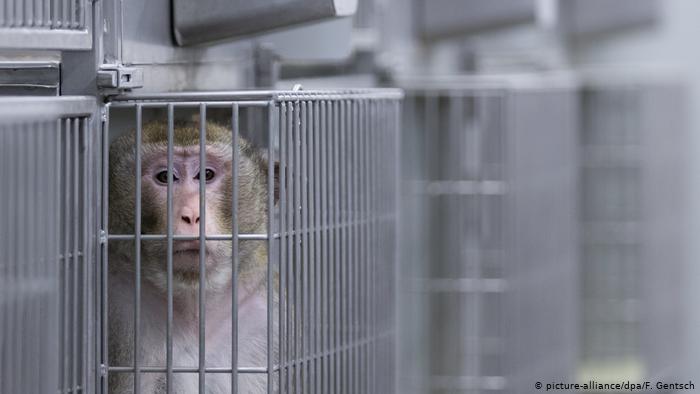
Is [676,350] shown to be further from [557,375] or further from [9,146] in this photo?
[9,146]

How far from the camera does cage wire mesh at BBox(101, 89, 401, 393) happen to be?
2.38 m

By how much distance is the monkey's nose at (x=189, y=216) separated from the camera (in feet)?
7.99

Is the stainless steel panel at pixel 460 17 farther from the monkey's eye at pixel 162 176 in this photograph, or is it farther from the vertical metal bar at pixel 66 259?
the vertical metal bar at pixel 66 259

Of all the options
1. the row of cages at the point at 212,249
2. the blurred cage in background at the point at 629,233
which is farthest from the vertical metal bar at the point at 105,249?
the blurred cage in background at the point at 629,233

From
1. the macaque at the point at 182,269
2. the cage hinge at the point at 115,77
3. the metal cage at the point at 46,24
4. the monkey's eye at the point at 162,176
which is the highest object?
the metal cage at the point at 46,24

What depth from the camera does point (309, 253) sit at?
99.4 inches

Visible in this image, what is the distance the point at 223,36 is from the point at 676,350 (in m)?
3.30

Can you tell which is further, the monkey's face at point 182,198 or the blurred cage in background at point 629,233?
the blurred cage in background at point 629,233

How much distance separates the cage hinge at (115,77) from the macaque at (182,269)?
0.72 feet

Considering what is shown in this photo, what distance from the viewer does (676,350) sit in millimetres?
5621

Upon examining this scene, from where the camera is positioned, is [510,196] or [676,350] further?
[676,350]

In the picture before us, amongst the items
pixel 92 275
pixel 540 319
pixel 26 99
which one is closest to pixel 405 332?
pixel 540 319

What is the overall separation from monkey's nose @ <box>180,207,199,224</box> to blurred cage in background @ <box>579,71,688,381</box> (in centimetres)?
337

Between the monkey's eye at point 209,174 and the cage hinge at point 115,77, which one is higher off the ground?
the cage hinge at point 115,77
